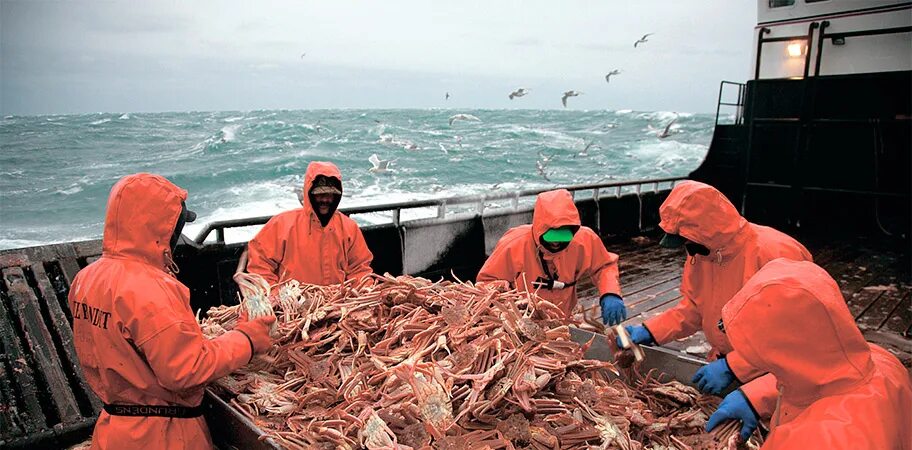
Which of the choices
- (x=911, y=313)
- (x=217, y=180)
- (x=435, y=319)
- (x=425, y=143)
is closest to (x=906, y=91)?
(x=911, y=313)

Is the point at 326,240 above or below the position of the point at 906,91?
below

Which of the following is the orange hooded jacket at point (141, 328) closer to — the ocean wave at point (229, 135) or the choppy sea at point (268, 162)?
the choppy sea at point (268, 162)

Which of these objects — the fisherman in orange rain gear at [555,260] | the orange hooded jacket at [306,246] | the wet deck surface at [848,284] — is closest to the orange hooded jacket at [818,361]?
the fisherman in orange rain gear at [555,260]

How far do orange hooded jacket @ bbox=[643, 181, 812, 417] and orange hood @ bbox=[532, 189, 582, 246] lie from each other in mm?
531

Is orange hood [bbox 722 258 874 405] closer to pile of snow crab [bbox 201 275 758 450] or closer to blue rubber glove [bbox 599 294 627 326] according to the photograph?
pile of snow crab [bbox 201 275 758 450]

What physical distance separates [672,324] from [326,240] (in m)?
2.23

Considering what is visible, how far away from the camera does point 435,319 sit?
2.58 meters

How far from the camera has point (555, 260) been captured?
Result: 3.75 m

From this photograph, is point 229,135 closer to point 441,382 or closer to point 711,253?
point 711,253

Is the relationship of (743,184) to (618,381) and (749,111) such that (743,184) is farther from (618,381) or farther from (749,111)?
(618,381)

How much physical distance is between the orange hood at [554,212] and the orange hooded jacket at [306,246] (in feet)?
3.84

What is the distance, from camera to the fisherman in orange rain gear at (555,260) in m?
3.46

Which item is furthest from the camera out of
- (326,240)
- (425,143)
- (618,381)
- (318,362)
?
(425,143)

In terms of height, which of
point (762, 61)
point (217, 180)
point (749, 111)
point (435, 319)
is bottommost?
point (217, 180)
